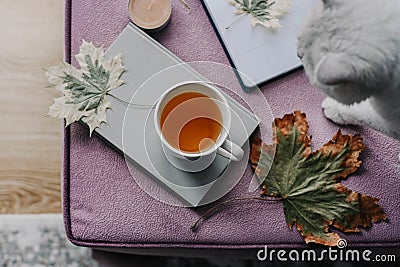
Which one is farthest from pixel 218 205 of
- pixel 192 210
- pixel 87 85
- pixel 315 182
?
pixel 87 85

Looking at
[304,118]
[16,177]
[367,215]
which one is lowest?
[16,177]

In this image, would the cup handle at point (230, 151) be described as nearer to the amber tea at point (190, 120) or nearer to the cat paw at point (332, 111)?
the amber tea at point (190, 120)

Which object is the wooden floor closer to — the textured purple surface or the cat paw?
the textured purple surface

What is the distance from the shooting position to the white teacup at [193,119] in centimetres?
86

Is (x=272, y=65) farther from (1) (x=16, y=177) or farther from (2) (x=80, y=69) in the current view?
(1) (x=16, y=177)

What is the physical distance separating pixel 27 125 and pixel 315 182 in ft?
1.86

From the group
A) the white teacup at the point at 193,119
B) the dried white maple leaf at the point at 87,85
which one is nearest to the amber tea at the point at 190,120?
the white teacup at the point at 193,119

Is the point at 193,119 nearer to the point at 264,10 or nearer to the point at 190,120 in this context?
the point at 190,120

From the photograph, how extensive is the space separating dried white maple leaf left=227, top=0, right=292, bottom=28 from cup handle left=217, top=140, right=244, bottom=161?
0.22m

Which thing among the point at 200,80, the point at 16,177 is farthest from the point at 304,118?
the point at 16,177

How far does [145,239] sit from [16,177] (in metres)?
0.35

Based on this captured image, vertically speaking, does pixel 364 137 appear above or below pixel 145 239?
above

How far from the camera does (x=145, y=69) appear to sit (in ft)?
3.04

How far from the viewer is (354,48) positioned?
0.64 m
